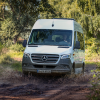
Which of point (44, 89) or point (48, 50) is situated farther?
point (48, 50)

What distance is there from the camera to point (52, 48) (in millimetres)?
9094

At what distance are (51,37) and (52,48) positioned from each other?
84 cm

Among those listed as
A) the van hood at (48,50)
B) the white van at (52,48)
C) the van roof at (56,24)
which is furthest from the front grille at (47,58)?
the van roof at (56,24)

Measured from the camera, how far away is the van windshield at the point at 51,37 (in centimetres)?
959

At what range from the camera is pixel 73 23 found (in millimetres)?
10250

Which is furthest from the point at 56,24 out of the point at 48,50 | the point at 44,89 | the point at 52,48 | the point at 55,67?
the point at 44,89


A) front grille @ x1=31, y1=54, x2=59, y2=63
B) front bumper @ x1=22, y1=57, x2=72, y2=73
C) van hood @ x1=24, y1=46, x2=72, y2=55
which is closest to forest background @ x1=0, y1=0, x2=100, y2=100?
front bumper @ x1=22, y1=57, x2=72, y2=73

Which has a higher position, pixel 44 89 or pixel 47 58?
pixel 47 58

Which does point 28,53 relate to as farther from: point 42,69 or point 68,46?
point 68,46

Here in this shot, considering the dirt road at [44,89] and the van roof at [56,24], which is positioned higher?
the van roof at [56,24]

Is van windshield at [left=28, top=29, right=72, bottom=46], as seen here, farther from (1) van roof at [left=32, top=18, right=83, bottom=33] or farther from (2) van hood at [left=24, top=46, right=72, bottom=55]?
(2) van hood at [left=24, top=46, right=72, bottom=55]

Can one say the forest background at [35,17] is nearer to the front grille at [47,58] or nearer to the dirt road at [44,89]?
the dirt road at [44,89]

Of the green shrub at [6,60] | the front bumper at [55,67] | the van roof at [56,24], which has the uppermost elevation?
the van roof at [56,24]

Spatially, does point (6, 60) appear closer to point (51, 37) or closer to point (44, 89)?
point (51, 37)
